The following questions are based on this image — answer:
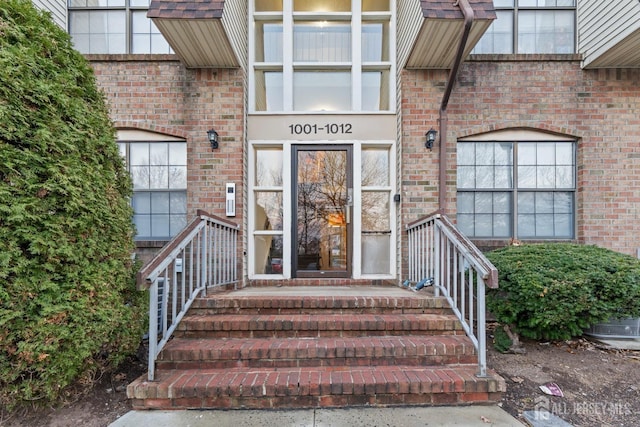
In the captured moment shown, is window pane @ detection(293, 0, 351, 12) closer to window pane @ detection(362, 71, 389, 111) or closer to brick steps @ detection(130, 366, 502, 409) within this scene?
window pane @ detection(362, 71, 389, 111)

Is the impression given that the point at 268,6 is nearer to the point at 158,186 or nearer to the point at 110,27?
the point at 110,27

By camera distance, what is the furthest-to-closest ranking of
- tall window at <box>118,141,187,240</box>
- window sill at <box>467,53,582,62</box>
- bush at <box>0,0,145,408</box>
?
tall window at <box>118,141,187,240</box> → window sill at <box>467,53,582,62</box> → bush at <box>0,0,145,408</box>

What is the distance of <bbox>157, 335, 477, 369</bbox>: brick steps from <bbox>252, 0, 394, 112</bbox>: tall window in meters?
3.32

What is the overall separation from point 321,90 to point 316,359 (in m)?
3.69

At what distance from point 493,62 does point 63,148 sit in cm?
508

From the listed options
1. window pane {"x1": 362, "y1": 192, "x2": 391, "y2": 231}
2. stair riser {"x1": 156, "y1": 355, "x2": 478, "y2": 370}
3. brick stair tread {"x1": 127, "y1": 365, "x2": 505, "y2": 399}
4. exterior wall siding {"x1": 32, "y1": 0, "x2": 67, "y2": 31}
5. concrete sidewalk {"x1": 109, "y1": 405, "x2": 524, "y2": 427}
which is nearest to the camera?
concrete sidewalk {"x1": 109, "y1": 405, "x2": 524, "y2": 427}

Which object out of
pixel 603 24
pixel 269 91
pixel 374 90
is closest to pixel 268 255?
pixel 269 91

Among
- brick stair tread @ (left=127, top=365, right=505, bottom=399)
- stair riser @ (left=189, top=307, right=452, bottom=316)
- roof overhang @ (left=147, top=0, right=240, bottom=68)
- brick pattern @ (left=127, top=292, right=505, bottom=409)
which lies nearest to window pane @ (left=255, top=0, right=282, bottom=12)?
roof overhang @ (left=147, top=0, right=240, bottom=68)

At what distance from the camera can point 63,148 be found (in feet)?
7.22

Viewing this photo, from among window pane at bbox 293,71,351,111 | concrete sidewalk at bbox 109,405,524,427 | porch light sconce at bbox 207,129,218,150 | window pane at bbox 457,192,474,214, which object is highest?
window pane at bbox 293,71,351,111

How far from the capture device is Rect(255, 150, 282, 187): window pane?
4641 mm

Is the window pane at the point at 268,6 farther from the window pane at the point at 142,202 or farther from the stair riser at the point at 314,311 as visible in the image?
the stair riser at the point at 314,311

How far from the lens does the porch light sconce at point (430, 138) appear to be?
418 cm

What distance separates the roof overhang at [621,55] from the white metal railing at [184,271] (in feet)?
17.3
